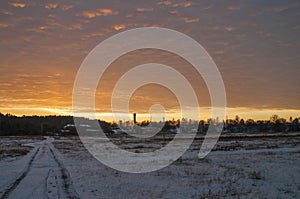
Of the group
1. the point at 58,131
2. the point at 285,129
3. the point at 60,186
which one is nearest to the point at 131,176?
the point at 60,186

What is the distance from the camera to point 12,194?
12867 millimetres

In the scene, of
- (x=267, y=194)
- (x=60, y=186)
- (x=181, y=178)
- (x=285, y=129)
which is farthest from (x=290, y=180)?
(x=285, y=129)

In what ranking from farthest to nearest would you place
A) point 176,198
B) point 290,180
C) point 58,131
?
point 58,131 < point 290,180 < point 176,198

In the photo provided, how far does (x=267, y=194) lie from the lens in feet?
43.3

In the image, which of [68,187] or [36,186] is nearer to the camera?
[68,187]

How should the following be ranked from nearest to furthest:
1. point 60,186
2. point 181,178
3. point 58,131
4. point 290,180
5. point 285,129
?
point 60,186
point 290,180
point 181,178
point 58,131
point 285,129

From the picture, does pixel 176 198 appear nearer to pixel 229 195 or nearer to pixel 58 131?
pixel 229 195

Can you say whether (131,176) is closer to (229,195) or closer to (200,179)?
(200,179)

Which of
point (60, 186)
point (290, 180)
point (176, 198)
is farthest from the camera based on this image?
point (290, 180)

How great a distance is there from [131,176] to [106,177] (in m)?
1.42

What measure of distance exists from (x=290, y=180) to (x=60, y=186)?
11.0m

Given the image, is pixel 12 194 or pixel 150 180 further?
pixel 150 180

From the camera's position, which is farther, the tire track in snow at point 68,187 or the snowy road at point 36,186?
the snowy road at point 36,186

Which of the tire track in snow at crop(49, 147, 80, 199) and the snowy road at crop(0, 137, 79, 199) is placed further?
the snowy road at crop(0, 137, 79, 199)
